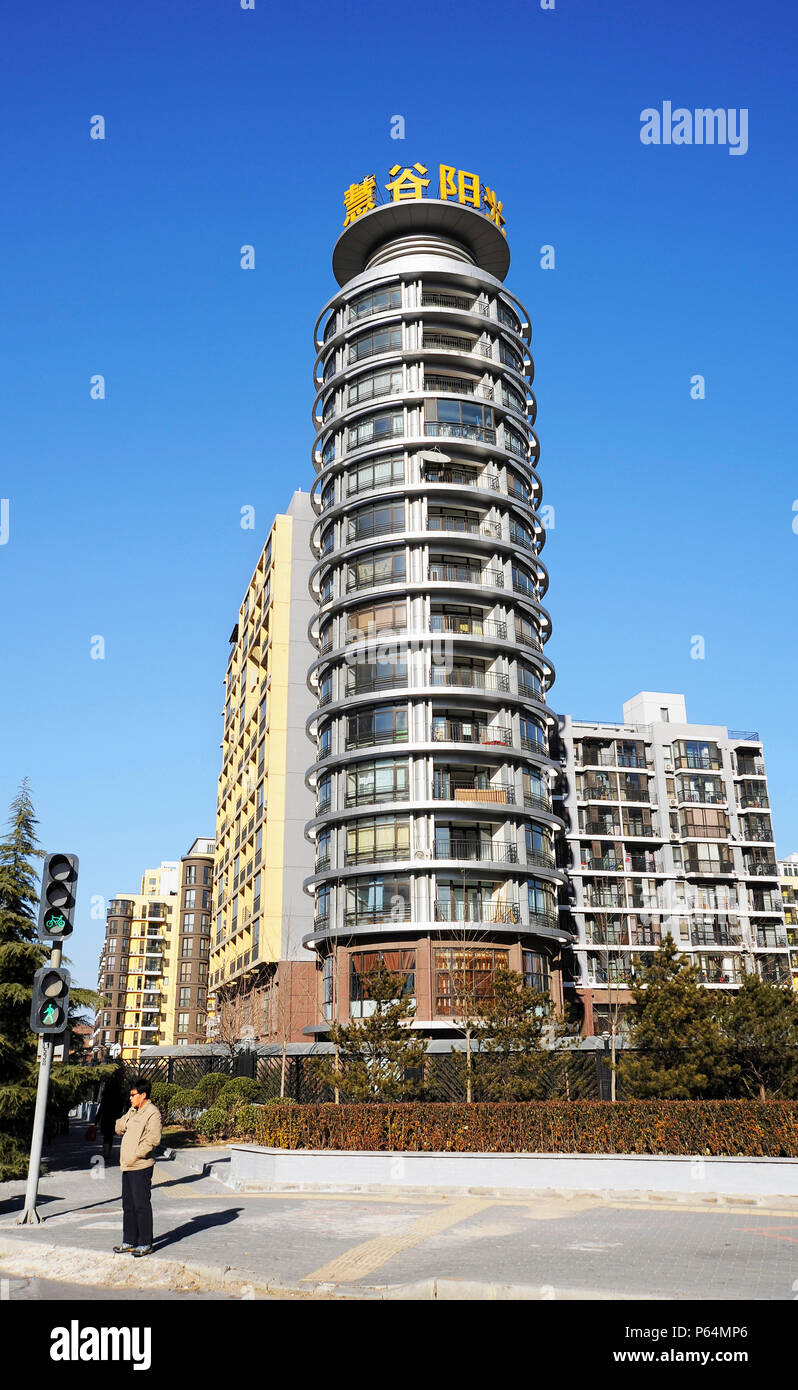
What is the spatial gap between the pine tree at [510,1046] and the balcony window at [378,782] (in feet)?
65.8

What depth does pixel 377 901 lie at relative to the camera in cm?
4325

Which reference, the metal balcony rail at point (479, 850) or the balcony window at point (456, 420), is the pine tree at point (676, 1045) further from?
the balcony window at point (456, 420)

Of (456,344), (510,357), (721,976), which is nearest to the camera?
(456,344)

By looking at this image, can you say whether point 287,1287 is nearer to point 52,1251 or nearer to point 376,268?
point 52,1251

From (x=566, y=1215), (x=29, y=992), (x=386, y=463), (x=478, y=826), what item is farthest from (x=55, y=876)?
(x=386, y=463)

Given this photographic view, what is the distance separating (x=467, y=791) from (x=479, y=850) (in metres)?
2.56

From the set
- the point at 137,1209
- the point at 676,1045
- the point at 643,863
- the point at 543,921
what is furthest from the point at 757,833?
the point at 137,1209

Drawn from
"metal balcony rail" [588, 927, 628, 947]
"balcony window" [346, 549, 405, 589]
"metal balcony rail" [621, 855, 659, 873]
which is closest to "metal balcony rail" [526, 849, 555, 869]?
"balcony window" [346, 549, 405, 589]

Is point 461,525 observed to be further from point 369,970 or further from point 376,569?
point 369,970

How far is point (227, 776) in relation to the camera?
82.2 meters

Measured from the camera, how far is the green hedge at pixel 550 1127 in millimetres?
17594

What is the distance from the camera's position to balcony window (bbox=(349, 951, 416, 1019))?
4138 centimetres

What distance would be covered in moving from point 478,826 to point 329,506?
718 inches

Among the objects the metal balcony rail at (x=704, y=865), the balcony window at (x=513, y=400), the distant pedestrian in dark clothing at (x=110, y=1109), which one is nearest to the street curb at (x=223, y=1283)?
the distant pedestrian in dark clothing at (x=110, y=1109)
